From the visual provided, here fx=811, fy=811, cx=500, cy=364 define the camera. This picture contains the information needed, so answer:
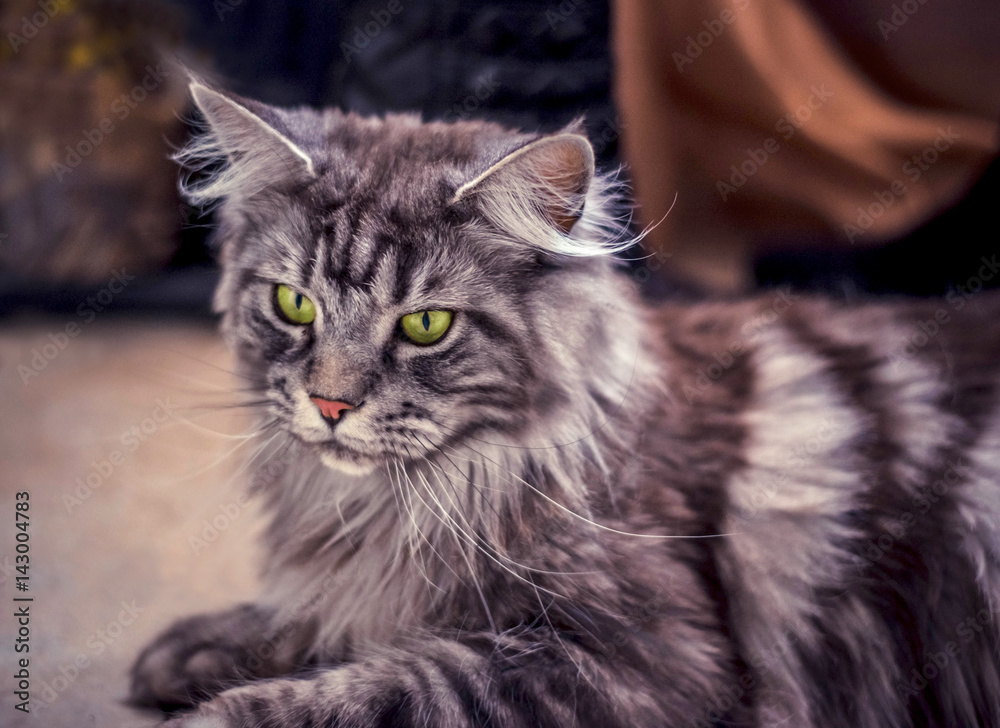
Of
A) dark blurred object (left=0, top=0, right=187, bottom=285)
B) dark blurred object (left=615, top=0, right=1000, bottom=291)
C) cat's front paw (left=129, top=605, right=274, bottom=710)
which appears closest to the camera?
cat's front paw (left=129, top=605, right=274, bottom=710)

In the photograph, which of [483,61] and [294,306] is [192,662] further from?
[483,61]

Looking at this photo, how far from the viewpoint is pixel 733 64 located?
2137 mm

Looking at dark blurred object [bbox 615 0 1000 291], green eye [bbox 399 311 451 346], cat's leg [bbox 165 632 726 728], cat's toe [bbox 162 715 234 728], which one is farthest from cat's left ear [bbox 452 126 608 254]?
dark blurred object [bbox 615 0 1000 291]

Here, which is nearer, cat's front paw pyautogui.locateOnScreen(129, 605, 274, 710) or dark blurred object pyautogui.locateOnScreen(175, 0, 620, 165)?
cat's front paw pyautogui.locateOnScreen(129, 605, 274, 710)

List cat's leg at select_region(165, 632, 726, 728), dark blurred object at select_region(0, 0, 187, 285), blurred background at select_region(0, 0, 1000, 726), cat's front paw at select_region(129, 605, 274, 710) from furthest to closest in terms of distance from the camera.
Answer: dark blurred object at select_region(0, 0, 187, 285), blurred background at select_region(0, 0, 1000, 726), cat's front paw at select_region(129, 605, 274, 710), cat's leg at select_region(165, 632, 726, 728)

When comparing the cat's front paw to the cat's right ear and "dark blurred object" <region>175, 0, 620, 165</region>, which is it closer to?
the cat's right ear

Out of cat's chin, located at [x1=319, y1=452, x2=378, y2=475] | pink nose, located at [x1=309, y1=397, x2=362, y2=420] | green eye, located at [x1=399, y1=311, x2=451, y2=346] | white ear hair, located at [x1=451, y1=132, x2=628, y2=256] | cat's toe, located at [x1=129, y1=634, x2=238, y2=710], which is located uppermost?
white ear hair, located at [x1=451, y1=132, x2=628, y2=256]

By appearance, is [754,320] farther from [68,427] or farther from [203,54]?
[203,54]

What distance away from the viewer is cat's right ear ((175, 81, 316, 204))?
4.06ft

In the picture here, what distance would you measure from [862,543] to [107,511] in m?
1.63

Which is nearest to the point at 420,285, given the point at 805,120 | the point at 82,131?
the point at 805,120

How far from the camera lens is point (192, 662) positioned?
134cm

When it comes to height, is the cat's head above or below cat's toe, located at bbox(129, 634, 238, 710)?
above

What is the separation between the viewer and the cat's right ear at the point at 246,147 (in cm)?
124
